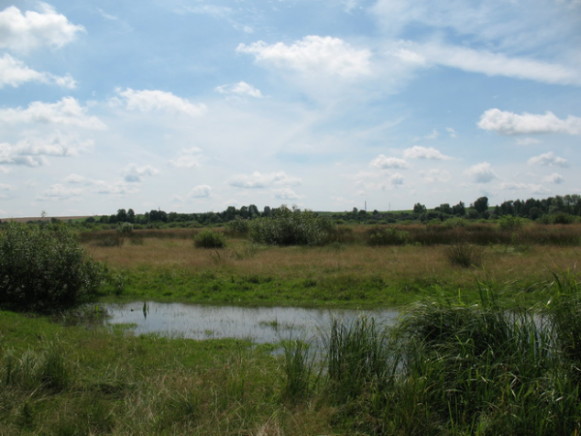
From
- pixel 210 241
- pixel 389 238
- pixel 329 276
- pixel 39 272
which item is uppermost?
pixel 389 238

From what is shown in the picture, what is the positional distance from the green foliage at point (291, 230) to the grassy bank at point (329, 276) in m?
8.50

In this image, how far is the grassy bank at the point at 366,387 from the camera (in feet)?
16.3

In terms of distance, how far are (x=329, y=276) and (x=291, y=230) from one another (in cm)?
1530

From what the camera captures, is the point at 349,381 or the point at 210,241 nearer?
the point at 349,381

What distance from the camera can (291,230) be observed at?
31.7 m

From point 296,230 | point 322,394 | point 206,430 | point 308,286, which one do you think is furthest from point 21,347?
point 296,230

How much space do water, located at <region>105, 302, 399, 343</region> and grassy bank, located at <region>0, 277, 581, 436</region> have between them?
3.23 metres

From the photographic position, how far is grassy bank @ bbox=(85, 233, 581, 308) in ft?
46.7

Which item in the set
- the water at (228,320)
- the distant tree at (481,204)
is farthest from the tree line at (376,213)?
the water at (228,320)

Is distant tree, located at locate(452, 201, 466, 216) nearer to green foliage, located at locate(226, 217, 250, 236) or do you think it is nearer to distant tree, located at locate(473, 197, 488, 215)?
distant tree, located at locate(473, 197, 488, 215)

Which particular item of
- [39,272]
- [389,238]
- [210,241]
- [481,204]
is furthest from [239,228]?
[481,204]

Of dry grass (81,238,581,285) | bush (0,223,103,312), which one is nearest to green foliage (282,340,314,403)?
bush (0,223,103,312)

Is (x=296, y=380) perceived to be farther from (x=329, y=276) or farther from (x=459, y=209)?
(x=459, y=209)

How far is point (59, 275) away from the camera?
13.7m
